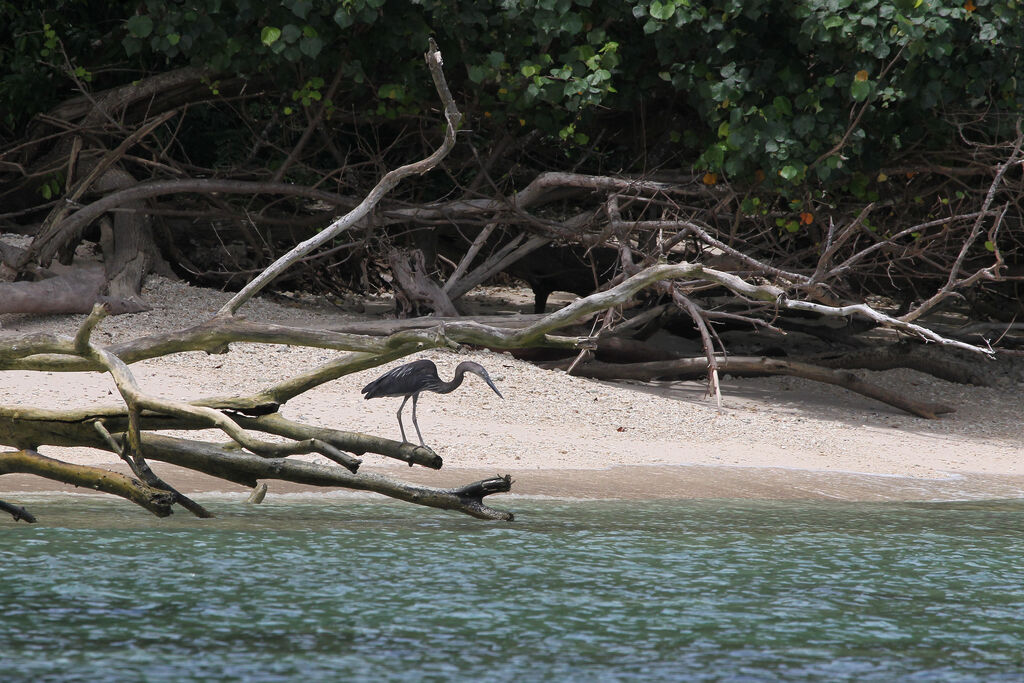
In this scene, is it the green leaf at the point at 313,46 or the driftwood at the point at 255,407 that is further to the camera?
the green leaf at the point at 313,46

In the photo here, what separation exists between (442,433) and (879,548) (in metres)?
3.67

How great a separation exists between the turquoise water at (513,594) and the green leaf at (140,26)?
4.50 meters

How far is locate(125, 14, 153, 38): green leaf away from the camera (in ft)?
33.7

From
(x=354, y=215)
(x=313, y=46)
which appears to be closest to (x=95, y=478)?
(x=354, y=215)

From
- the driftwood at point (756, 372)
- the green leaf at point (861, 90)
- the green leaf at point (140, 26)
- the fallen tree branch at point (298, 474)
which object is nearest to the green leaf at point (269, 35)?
the green leaf at point (140, 26)

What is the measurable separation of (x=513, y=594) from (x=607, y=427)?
439 centimetres

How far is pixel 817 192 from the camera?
411 inches

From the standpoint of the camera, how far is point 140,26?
1028 centimetres

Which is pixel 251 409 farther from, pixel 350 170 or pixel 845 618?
pixel 350 170

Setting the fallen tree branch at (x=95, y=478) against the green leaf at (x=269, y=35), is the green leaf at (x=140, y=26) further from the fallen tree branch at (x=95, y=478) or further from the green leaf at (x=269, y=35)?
the fallen tree branch at (x=95, y=478)

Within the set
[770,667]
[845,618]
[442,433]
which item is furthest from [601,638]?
[442,433]

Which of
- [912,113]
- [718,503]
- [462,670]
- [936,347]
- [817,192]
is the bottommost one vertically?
[462,670]

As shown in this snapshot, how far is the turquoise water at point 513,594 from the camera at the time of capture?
4.60m

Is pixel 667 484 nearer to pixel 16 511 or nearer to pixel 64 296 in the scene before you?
pixel 16 511
